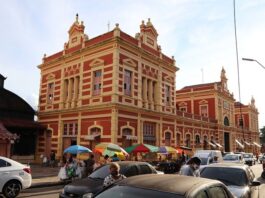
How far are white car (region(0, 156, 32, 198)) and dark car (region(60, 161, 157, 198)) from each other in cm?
336

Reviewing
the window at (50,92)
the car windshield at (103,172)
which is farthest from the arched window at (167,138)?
the car windshield at (103,172)

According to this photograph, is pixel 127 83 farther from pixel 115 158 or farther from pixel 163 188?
pixel 163 188

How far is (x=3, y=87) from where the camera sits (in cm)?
2853

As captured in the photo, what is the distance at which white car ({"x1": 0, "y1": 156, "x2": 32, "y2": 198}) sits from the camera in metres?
11.0

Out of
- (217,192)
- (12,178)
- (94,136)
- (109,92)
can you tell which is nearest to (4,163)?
(12,178)

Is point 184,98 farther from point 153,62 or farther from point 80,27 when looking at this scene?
point 80,27

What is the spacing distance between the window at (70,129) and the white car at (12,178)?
1485 centimetres

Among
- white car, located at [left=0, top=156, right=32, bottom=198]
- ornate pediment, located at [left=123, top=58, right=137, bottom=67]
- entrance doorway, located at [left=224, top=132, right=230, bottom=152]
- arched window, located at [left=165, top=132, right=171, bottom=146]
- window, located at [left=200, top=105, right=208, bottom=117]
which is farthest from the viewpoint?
entrance doorway, located at [left=224, top=132, right=230, bottom=152]

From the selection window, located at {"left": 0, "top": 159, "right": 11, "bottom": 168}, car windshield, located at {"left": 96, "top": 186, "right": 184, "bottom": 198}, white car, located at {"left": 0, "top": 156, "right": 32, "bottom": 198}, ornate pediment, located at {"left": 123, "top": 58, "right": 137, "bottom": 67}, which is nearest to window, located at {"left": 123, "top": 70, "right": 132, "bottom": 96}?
ornate pediment, located at {"left": 123, "top": 58, "right": 137, "bottom": 67}

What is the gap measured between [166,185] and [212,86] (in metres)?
43.1

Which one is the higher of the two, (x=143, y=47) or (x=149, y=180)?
(x=143, y=47)

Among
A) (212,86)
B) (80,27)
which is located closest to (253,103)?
(212,86)

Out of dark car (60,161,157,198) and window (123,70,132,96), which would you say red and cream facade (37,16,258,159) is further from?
dark car (60,161,157,198)

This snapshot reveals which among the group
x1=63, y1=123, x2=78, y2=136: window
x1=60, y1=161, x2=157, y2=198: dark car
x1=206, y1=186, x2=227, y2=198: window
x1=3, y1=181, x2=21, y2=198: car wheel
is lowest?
x1=3, y1=181, x2=21, y2=198: car wheel
